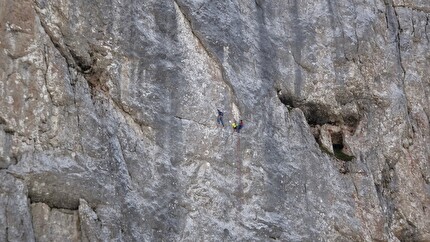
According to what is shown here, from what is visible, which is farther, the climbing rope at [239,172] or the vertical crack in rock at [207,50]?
the vertical crack in rock at [207,50]

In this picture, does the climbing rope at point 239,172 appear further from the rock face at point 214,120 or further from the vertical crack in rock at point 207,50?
the vertical crack in rock at point 207,50

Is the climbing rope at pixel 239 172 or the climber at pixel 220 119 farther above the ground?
the climber at pixel 220 119

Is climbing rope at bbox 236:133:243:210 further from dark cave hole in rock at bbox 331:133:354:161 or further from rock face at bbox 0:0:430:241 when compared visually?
dark cave hole in rock at bbox 331:133:354:161

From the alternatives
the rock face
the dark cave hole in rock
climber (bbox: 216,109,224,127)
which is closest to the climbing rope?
the rock face

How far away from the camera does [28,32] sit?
60.4 ft

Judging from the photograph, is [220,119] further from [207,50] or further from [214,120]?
[207,50]

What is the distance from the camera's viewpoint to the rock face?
59.1 feet

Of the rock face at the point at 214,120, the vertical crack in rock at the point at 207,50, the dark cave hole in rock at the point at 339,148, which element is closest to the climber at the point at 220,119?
the rock face at the point at 214,120

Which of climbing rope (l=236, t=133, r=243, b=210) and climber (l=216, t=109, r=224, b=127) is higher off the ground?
climber (l=216, t=109, r=224, b=127)

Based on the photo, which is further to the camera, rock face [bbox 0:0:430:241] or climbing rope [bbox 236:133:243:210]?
climbing rope [bbox 236:133:243:210]

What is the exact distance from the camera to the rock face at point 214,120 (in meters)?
18.0

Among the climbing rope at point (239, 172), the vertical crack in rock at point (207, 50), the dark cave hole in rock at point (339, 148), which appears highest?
the vertical crack in rock at point (207, 50)

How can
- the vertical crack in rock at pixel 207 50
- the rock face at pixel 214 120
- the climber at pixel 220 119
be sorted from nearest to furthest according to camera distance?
the rock face at pixel 214 120 → the climber at pixel 220 119 → the vertical crack in rock at pixel 207 50

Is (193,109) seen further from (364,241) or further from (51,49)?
(364,241)
